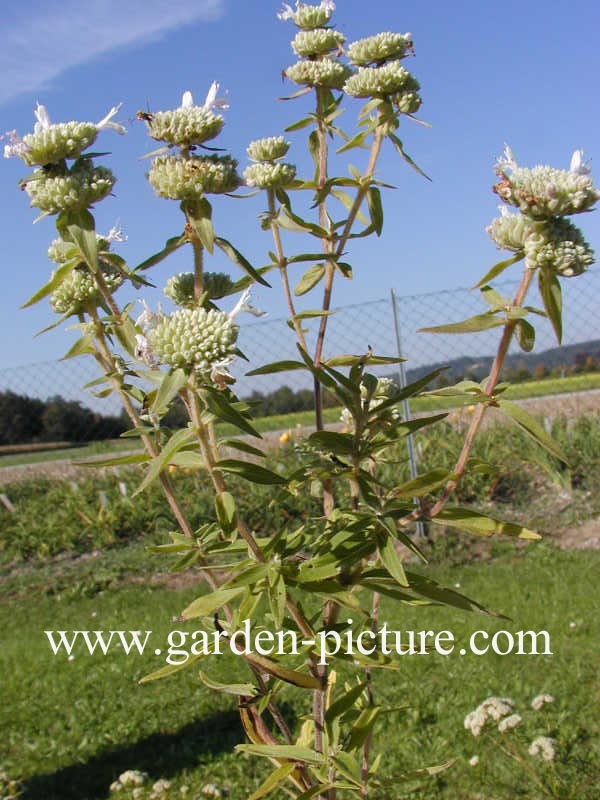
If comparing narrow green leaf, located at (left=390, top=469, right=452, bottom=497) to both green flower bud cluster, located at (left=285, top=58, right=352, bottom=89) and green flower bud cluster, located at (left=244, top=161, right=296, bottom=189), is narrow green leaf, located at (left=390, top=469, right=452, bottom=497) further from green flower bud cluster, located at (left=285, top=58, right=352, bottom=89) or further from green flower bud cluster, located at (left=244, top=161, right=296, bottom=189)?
green flower bud cluster, located at (left=285, top=58, right=352, bottom=89)

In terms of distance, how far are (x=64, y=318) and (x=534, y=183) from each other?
607mm

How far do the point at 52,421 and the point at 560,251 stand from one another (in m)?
7.92

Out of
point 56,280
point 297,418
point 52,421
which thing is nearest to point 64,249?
point 56,280

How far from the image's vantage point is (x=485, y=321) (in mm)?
995

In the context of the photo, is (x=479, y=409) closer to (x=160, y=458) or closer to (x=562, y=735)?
(x=160, y=458)

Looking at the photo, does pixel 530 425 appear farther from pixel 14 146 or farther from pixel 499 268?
pixel 14 146

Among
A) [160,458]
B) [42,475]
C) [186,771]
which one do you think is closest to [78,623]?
[186,771]

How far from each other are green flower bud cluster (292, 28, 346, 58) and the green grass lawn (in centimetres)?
187

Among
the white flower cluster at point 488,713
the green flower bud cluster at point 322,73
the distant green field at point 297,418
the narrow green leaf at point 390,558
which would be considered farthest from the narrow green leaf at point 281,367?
the distant green field at point 297,418

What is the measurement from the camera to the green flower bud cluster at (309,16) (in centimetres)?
140

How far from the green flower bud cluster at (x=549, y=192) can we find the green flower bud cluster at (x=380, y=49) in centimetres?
44

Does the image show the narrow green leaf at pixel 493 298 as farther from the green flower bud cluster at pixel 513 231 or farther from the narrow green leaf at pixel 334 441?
the narrow green leaf at pixel 334 441

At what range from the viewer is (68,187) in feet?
3.06

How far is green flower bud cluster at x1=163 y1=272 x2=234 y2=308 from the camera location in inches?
39.0
